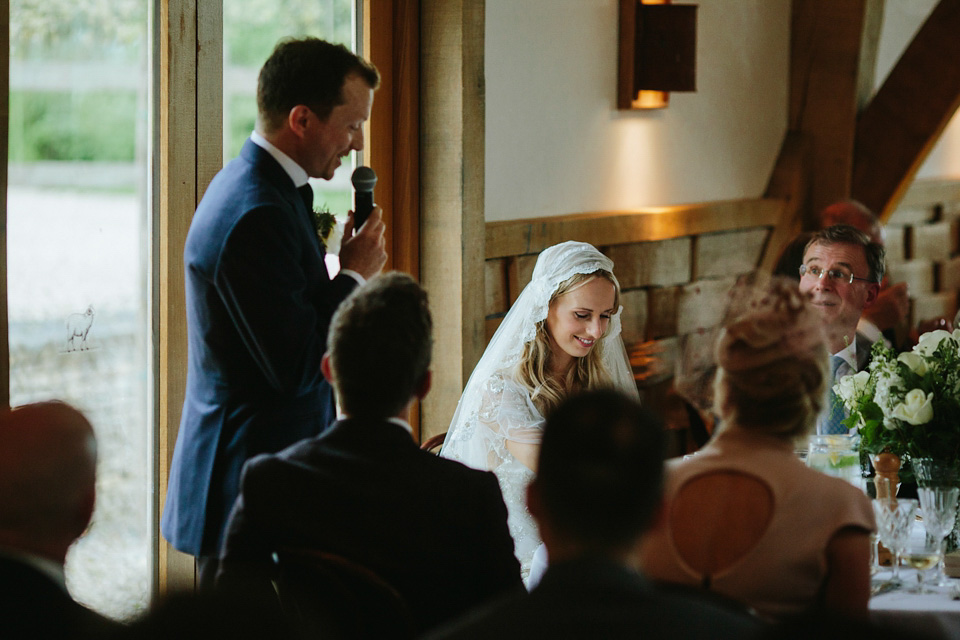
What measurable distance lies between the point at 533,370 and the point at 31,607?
70.9 inches

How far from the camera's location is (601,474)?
3.83 ft

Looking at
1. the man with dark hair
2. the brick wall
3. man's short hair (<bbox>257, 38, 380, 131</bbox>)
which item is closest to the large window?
man's short hair (<bbox>257, 38, 380, 131</bbox>)

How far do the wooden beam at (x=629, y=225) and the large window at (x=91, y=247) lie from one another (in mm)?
1242

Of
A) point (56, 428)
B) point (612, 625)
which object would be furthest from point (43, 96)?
point (612, 625)

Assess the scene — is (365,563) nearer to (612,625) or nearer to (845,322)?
(612,625)

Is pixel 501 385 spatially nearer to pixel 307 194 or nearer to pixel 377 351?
pixel 307 194

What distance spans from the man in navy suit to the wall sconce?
6.92 feet

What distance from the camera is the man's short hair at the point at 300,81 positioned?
2.09 metres

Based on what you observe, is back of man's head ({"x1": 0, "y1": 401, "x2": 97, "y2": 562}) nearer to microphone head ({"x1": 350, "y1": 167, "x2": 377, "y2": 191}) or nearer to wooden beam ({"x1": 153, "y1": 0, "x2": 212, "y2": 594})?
microphone head ({"x1": 350, "y1": 167, "x2": 377, "y2": 191})

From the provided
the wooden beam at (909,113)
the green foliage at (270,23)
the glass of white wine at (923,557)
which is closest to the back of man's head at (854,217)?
the wooden beam at (909,113)

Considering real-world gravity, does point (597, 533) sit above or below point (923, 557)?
above

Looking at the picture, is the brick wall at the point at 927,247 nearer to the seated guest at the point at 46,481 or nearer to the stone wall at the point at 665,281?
the stone wall at the point at 665,281

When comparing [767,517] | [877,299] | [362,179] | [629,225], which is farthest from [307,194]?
[877,299]

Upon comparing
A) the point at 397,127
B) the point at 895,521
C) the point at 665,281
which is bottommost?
the point at 895,521
